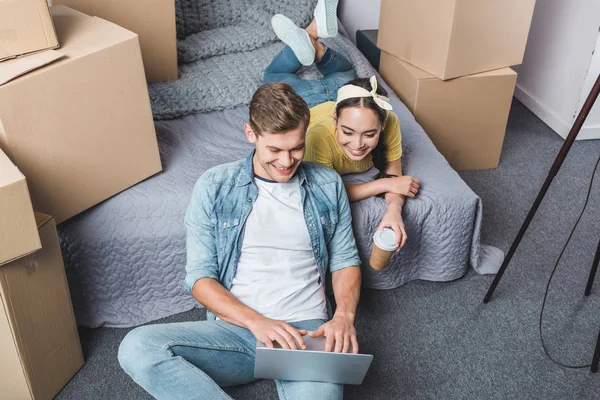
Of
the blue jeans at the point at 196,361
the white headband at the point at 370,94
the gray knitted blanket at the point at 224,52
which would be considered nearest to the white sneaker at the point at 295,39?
the gray knitted blanket at the point at 224,52

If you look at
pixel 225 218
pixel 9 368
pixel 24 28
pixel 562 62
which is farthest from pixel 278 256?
pixel 562 62

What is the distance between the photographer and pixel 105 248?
70.8 inches

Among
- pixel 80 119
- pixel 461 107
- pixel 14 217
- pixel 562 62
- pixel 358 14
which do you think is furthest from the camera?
pixel 358 14

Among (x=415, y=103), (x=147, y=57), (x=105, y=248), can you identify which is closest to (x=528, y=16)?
(x=415, y=103)

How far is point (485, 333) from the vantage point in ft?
6.19

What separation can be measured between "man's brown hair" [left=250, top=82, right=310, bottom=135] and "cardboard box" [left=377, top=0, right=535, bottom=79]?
93cm

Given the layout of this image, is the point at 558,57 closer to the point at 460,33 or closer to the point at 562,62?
the point at 562,62

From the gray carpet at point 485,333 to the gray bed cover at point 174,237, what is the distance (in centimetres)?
6

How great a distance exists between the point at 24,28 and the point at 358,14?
1.87 meters

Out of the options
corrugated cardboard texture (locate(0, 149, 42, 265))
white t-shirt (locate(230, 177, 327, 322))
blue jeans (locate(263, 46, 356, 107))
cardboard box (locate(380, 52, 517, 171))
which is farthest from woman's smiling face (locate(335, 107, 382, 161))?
corrugated cardboard texture (locate(0, 149, 42, 265))

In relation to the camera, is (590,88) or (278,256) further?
(590,88)

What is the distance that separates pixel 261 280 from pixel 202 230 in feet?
0.61

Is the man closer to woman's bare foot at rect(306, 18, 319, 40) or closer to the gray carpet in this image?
the gray carpet

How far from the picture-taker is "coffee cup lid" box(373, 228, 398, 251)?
5.62ft
